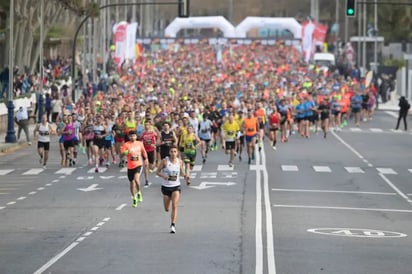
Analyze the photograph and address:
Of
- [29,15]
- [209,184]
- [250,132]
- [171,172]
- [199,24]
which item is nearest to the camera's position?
[171,172]

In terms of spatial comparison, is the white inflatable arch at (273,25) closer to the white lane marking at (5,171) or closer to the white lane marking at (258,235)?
the white lane marking at (5,171)

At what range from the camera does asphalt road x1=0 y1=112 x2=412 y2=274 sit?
20422 mm

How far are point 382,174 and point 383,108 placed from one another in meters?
48.8

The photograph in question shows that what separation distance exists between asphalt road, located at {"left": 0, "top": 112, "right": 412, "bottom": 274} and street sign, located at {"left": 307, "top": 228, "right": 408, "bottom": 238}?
0.08 ft

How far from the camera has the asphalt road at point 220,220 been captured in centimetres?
2042

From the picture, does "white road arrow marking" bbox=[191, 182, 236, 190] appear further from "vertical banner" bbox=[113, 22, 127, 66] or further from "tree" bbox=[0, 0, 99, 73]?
"vertical banner" bbox=[113, 22, 127, 66]

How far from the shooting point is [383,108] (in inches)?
3460

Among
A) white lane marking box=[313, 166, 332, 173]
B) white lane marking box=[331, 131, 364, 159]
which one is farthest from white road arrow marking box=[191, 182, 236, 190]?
white lane marking box=[331, 131, 364, 159]

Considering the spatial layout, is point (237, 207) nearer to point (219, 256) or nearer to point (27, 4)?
point (219, 256)

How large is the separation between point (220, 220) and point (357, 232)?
8.79 feet

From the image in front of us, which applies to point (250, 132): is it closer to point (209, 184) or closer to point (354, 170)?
point (354, 170)

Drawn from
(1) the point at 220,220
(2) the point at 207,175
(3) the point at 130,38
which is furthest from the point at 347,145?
(3) the point at 130,38

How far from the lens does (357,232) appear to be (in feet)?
81.0

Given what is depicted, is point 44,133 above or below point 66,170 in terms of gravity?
above
